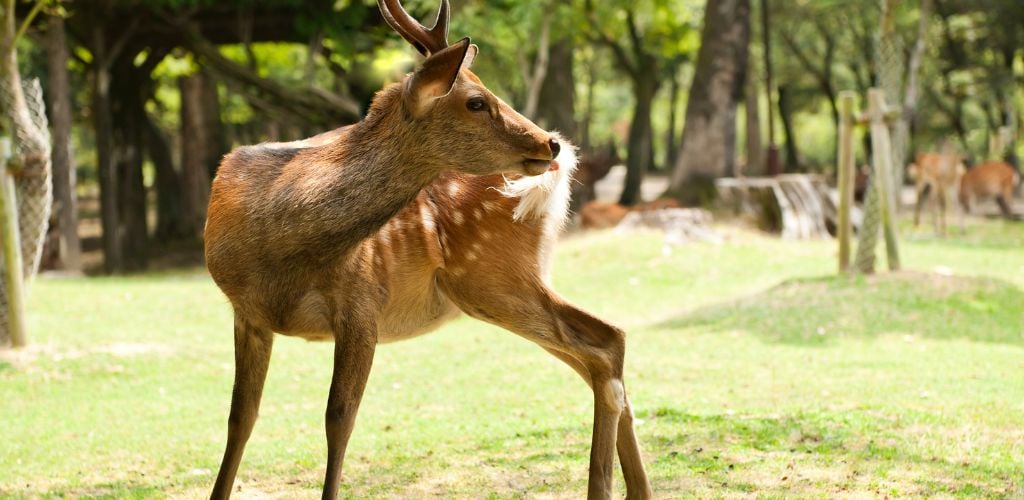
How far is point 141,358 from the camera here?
8961 millimetres

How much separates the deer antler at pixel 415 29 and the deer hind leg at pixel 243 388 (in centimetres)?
132

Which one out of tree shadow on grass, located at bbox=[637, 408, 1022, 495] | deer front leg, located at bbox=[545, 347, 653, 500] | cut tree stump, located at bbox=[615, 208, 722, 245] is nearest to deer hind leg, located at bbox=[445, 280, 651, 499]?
deer front leg, located at bbox=[545, 347, 653, 500]

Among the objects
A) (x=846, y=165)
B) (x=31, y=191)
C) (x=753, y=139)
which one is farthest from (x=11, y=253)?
(x=753, y=139)

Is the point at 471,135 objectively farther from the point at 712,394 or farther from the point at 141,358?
the point at 141,358

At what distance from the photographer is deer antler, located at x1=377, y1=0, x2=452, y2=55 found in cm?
404

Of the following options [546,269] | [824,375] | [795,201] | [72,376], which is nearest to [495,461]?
[546,269]

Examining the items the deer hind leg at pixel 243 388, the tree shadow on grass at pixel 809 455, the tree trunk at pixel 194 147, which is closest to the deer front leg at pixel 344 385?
the deer hind leg at pixel 243 388

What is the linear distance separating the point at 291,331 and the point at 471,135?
1016 millimetres

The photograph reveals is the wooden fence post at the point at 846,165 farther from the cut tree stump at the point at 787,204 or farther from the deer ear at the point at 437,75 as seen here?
the deer ear at the point at 437,75

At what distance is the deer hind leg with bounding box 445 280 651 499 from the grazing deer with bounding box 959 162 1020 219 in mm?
17520

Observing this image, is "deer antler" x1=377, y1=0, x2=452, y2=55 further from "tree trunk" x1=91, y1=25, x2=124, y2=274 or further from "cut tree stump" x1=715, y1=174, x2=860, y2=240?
"tree trunk" x1=91, y1=25, x2=124, y2=274

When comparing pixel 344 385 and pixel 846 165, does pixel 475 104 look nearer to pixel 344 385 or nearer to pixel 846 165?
pixel 344 385

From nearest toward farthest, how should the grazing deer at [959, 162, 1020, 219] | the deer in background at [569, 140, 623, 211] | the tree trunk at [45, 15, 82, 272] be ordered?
the tree trunk at [45, 15, 82, 272], the grazing deer at [959, 162, 1020, 219], the deer in background at [569, 140, 623, 211]

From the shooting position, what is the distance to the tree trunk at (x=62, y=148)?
15812mm
